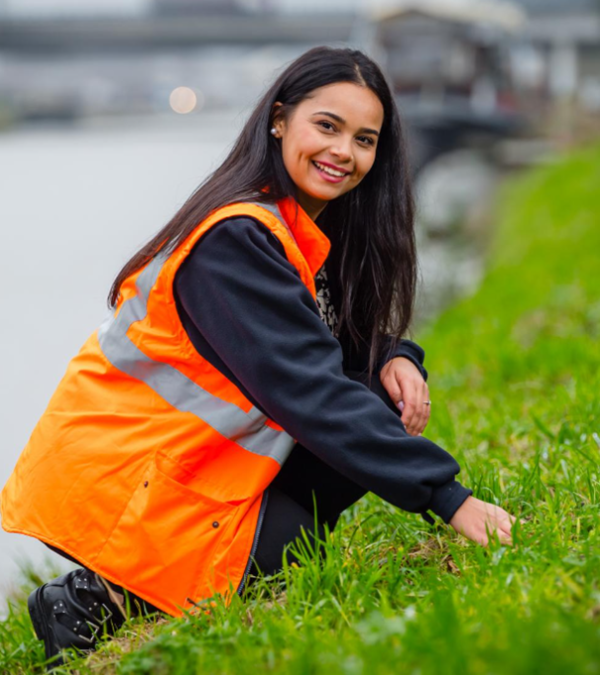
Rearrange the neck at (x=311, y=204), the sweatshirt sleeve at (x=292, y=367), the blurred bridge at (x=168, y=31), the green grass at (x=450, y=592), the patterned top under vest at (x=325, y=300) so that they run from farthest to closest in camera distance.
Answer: the blurred bridge at (x=168, y=31) < the patterned top under vest at (x=325, y=300) < the neck at (x=311, y=204) < the sweatshirt sleeve at (x=292, y=367) < the green grass at (x=450, y=592)

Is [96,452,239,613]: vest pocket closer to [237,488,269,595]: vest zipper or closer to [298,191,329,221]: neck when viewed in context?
[237,488,269,595]: vest zipper

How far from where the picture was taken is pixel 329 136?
1.99 m

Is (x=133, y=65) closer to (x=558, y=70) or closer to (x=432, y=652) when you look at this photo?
(x=558, y=70)

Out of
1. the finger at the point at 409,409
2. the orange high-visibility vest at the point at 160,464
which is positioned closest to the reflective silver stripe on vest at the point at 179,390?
the orange high-visibility vest at the point at 160,464

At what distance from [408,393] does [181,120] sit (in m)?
44.5

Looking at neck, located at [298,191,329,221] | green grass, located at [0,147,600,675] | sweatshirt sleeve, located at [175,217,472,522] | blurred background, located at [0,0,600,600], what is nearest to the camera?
green grass, located at [0,147,600,675]

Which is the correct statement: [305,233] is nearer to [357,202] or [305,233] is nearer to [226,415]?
[357,202]

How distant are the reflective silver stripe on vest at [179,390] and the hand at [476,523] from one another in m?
0.38

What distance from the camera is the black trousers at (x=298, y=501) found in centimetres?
189

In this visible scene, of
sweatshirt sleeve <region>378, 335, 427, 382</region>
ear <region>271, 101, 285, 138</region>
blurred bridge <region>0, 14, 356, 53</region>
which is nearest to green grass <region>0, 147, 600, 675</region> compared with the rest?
sweatshirt sleeve <region>378, 335, 427, 382</region>

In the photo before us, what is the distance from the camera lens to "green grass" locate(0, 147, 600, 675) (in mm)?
1341

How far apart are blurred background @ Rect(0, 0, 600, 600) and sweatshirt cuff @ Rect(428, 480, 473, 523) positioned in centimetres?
110

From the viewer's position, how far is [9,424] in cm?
605

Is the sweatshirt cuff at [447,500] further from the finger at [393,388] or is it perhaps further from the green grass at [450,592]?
the finger at [393,388]
